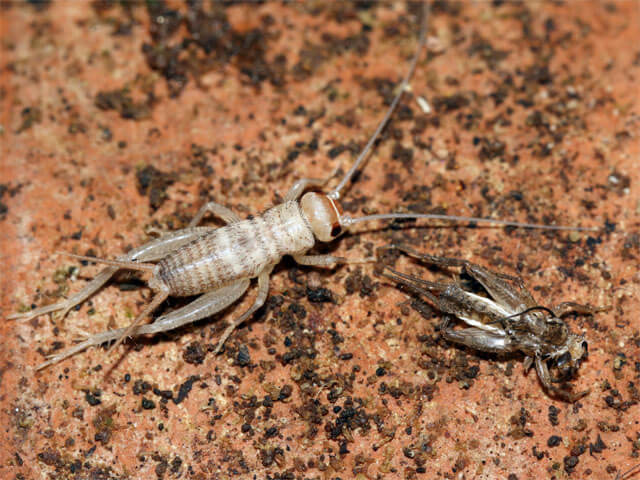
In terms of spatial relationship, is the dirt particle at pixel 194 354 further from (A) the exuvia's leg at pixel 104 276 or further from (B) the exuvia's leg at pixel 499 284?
(B) the exuvia's leg at pixel 499 284

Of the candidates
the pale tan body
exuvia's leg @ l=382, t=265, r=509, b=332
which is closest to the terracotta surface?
the pale tan body

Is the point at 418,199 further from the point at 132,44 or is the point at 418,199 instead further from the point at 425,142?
the point at 132,44

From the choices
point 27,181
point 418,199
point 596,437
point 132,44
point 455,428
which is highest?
point 132,44

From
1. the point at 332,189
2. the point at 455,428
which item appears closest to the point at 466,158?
the point at 332,189

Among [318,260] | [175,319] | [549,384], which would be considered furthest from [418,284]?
[175,319]

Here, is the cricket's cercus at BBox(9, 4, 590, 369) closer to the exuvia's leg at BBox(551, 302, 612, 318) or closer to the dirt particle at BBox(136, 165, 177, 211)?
the dirt particle at BBox(136, 165, 177, 211)

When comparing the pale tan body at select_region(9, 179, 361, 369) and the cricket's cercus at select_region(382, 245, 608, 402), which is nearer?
the cricket's cercus at select_region(382, 245, 608, 402)
